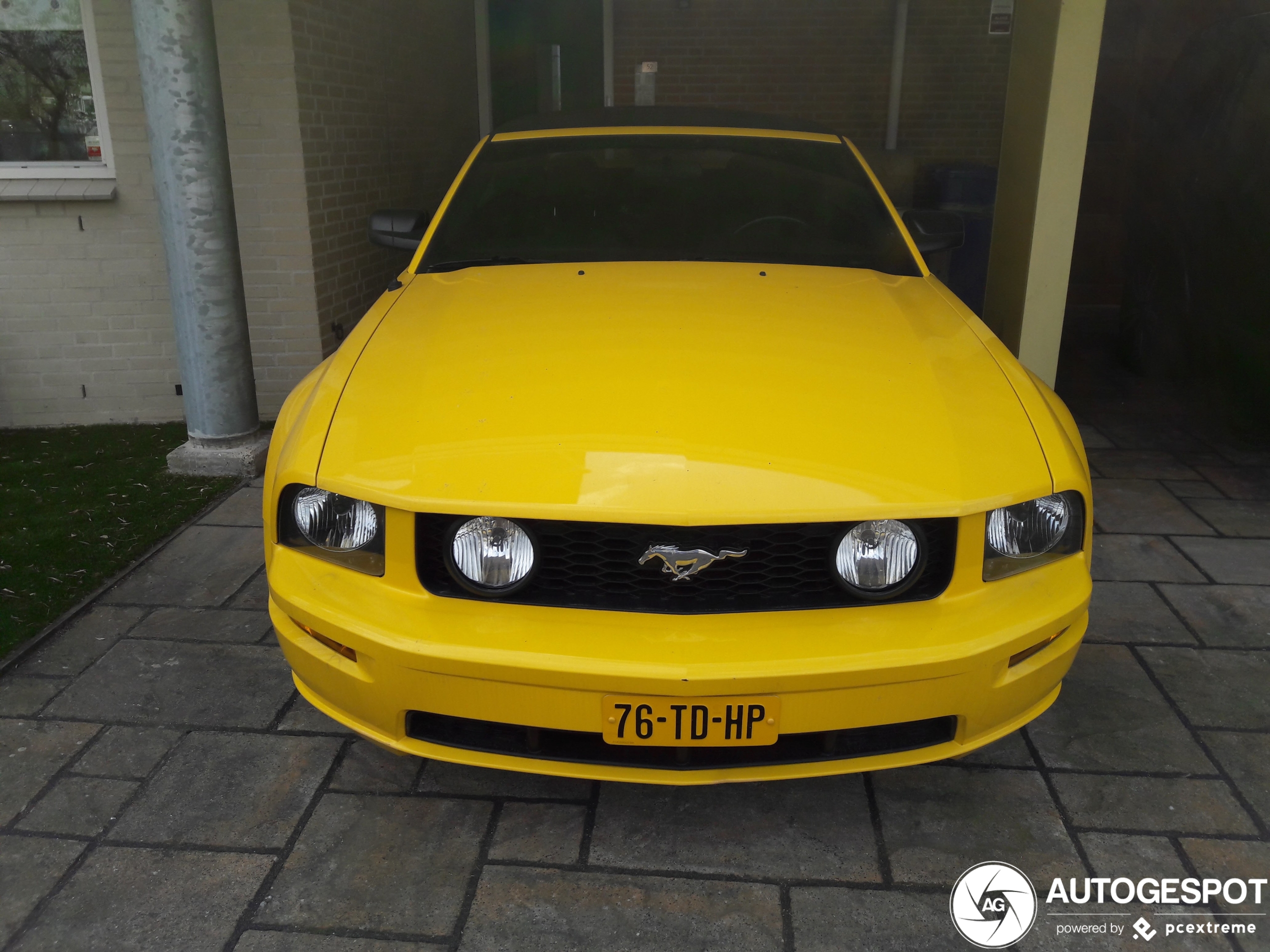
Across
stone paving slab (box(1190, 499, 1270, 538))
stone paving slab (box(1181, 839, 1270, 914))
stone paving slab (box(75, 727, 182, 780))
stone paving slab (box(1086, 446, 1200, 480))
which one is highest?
stone paving slab (box(1181, 839, 1270, 914))

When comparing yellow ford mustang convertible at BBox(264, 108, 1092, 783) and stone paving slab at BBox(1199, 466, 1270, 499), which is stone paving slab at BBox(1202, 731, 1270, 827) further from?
stone paving slab at BBox(1199, 466, 1270, 499)

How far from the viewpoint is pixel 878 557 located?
6.57 ft

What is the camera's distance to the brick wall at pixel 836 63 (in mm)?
8766

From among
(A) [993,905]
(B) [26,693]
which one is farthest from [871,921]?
(B) [26,693]

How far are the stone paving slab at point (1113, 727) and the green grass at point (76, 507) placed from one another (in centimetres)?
304

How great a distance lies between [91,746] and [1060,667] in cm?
237

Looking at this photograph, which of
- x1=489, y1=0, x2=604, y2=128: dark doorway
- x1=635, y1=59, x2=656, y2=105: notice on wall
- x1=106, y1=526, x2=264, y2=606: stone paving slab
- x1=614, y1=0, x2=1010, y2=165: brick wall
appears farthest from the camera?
x1=489, y1=0, x2=604, y2=128: dark doorway

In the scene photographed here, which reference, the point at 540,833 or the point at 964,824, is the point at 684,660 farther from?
the point at 964,824

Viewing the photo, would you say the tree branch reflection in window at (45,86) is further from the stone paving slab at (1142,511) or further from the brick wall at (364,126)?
the stone paving slab at (1142,511)

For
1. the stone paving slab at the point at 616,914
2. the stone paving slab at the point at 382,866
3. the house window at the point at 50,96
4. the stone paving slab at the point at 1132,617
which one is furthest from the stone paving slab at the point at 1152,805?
the house window at the point at 50,96

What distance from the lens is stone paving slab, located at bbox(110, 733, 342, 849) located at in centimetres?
227

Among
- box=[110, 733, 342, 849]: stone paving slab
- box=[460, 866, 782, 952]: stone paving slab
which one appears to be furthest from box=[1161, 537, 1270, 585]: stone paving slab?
box=[110, 733, 342, 849]: stone paving slab

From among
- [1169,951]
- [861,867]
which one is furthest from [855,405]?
[1169,951]

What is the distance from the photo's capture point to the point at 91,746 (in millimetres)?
2588
